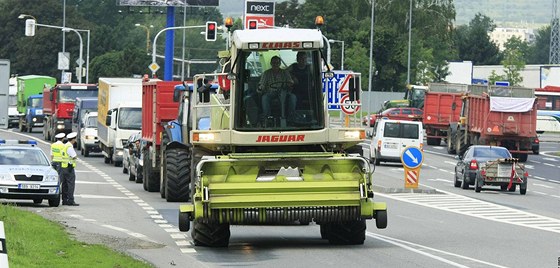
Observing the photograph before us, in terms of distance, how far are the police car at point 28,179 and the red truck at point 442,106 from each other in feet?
138

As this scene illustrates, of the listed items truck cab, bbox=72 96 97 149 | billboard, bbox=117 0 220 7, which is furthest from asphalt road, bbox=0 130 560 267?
billboard, bbox=117 0 220 7

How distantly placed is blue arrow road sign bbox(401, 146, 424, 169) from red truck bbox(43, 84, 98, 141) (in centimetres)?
2937

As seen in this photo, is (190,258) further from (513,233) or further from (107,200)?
(107,200)

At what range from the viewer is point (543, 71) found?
13400 centimetres

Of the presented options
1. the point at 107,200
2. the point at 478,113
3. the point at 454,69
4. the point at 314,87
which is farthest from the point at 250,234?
the point at 454,69

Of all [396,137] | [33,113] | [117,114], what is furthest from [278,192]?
[33,113]

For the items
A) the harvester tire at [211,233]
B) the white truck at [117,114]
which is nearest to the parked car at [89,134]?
the white truck at [117,114]

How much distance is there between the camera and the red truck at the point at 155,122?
1420 inches

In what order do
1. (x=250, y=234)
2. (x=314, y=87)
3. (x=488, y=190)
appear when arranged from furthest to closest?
1. (x=488, y=190)
2. (x=250, y=234)
3. (x=314, y=87)

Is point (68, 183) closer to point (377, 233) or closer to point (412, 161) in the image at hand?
point (377, 233)

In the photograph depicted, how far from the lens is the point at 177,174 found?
32.8m

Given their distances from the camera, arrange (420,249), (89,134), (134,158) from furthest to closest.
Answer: (89,134)
(134,158)
(420,249)

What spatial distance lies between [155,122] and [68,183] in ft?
15.7

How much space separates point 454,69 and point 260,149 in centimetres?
10957
